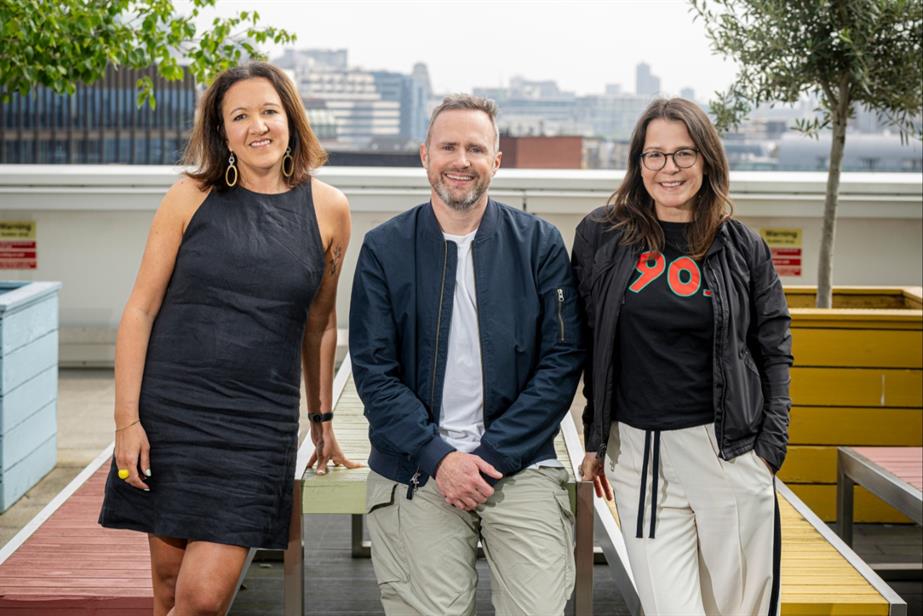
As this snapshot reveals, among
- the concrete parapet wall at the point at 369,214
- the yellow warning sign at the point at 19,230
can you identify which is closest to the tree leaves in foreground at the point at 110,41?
the concrete parapet wall at the point at 369,214

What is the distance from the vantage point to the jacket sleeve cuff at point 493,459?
2.28m

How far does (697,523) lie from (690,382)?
0.96 feet

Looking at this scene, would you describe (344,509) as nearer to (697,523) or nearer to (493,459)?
(493,459)

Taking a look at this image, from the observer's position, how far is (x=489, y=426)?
233 centimetres

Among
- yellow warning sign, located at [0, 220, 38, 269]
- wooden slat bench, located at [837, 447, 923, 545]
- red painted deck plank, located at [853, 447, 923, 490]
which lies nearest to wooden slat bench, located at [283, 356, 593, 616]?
wooden slat bench, located at [837, 447, 923, 545]

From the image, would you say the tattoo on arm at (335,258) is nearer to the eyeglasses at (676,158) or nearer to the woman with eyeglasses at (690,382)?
the woman with eyeglasses at (690,382)

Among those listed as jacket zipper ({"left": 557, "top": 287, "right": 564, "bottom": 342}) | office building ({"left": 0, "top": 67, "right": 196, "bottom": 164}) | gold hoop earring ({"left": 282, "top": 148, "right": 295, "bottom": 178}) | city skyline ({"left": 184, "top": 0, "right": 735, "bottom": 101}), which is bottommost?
jacket zipper ({"left": 557, "top": 287, "right": 564, "bottom": 342})

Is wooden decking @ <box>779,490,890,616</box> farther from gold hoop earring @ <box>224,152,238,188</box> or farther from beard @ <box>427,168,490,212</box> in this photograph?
gold hoop earring @ <box>224,152,238,188</box>

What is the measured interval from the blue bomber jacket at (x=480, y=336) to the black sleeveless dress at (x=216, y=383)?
0.62ft

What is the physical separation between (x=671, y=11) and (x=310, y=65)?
47.5 m

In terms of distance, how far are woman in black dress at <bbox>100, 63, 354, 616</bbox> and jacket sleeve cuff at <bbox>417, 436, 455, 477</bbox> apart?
295mm

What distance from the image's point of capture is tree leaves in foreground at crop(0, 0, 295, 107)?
3.51 m

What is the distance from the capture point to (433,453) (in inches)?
88.9

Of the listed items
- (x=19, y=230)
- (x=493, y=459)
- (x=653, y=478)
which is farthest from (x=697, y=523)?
(x=19, y=230)
